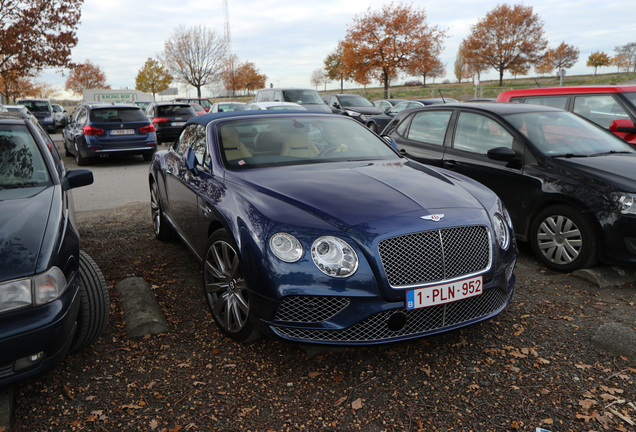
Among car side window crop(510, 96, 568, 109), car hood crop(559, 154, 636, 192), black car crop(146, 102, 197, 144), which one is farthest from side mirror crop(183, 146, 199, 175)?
black car crop(146, 102, 197, 144)

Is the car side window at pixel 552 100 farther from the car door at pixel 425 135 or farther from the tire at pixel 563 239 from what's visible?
the tire at pixel 563 239

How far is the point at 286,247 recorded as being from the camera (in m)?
2.76

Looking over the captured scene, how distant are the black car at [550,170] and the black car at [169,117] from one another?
1295cm

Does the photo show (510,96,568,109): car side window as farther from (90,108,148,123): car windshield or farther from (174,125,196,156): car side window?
(90,108,148,123): car windshield

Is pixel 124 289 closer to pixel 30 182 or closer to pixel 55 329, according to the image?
pixel 30 182

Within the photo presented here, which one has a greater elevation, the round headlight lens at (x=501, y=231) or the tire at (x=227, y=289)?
the round headlight lens at (x=501, y=231)

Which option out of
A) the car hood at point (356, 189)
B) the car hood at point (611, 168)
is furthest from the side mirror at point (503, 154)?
the car hood at point (356, 189)

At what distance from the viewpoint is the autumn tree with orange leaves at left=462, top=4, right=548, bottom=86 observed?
47438 millimetres

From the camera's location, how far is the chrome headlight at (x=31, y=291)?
2.27 meters

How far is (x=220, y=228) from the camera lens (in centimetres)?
338

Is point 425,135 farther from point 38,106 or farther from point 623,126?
point 38,106

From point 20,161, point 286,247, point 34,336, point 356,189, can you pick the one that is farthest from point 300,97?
point 34,336

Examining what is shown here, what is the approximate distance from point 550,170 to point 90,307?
4181 mm

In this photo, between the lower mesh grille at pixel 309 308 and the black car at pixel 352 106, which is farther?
the black car at pixel 352 106
